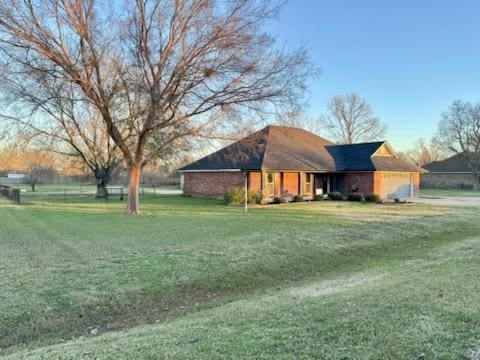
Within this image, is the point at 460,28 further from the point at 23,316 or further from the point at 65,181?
the point at 65,181

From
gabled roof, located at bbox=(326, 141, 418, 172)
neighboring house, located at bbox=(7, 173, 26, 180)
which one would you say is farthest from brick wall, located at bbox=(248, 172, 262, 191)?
neighboring house, located at bbox=(7, 173, 26, 180)

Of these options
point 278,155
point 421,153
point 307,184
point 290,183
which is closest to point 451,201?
point 307,184

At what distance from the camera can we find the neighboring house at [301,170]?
27406 millimetres

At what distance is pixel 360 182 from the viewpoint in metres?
30.5

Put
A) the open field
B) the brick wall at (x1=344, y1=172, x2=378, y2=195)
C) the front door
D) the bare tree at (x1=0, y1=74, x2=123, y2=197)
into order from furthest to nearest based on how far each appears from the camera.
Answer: the open field < the front door < the brick wall at (x1=344, y1=172, x2=378, y2=195) < the bare tree at (x1=0, y1=74, x2=123, y2=197)

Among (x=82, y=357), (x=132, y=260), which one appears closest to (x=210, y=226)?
(x=132, y=260)

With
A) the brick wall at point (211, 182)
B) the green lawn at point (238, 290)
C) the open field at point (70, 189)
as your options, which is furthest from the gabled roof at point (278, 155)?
the open field at point (70, 189)

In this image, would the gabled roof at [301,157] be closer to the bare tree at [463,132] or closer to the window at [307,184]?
the window at [307,184]

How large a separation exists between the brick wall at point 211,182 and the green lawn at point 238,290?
40.7 ft

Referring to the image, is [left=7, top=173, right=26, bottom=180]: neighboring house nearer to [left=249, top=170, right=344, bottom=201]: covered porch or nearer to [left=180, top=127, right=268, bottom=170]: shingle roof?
[left=180, top=127, right=268, bottom=170]: shingle roof

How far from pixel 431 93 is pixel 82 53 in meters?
24.3

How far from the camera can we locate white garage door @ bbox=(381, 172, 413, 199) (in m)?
30.7

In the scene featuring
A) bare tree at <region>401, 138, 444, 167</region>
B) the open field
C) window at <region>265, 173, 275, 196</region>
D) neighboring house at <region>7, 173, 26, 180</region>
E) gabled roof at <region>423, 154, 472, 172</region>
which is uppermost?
bare tree at <region>401, 138, 444, 167</region>

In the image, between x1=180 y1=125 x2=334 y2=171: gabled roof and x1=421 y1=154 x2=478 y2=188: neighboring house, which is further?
x1=421 y1=154 x2=478 y2=188: neighboring house
